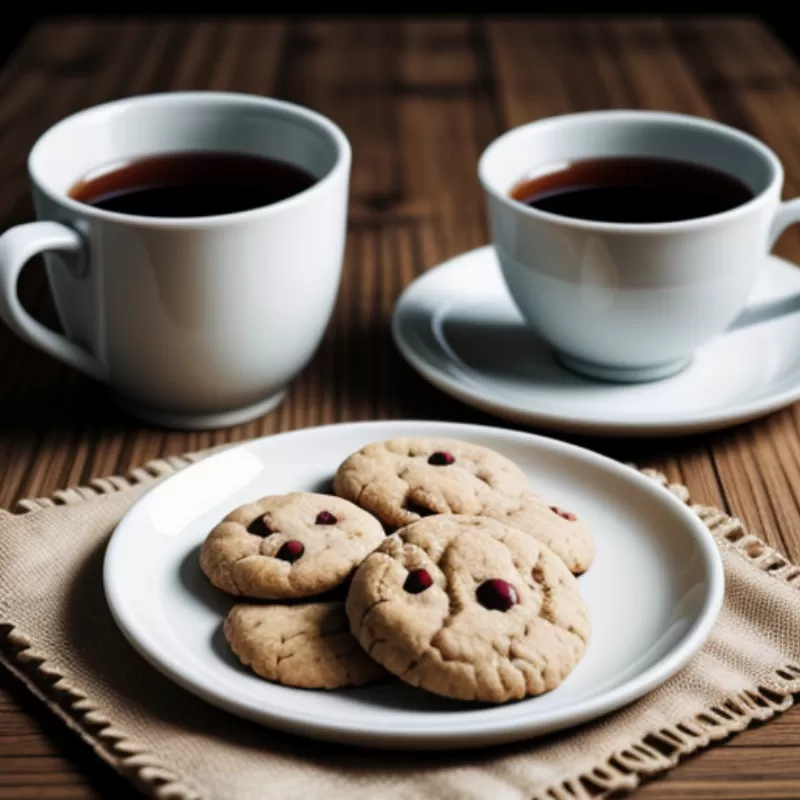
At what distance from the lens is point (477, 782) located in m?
0.75

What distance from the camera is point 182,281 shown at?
110 centimetres

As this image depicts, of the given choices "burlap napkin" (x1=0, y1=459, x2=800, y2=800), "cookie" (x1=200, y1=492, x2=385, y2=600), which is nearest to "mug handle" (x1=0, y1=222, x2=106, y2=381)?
"burlap napkin" (x1=0, y1=459, x2=800, y2=800)

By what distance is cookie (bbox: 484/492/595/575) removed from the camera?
0.91 metres

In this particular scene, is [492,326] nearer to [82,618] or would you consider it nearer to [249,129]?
[249,129]

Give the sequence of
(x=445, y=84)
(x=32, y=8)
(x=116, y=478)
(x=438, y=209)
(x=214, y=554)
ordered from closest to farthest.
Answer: (x=214, y=554) < (x=116, y=478) < (x=438, y=209) < (x=445, y=84) < (x=32, y=8)

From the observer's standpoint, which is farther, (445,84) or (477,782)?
(445,84)

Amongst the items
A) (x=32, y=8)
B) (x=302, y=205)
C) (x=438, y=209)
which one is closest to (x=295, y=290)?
(x=302, y=205)

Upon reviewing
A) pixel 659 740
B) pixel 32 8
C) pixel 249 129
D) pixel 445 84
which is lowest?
pixel 32 8

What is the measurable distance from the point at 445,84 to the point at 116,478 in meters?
1.12

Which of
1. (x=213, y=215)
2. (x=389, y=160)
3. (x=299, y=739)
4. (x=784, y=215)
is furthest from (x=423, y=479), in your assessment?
(x=389, y=160)

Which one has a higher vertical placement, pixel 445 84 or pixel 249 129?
pixel 249 129

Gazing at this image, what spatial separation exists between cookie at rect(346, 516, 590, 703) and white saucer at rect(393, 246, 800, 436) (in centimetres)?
27

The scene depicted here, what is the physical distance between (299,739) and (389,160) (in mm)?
1094

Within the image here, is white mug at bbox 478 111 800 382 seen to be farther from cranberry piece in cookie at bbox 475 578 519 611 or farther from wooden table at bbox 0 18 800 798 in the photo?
cranberry piece in cookie at bbox 475 578 519 611
